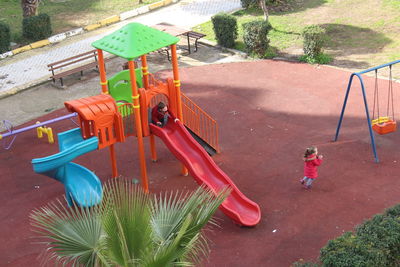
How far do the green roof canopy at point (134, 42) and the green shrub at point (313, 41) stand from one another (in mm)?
6885

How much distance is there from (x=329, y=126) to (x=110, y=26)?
10656 millimetres

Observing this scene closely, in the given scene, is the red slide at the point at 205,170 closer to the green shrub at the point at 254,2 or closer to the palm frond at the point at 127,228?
the palm frond at the point at 127,228

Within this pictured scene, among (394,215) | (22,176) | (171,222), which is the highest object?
(171,222)

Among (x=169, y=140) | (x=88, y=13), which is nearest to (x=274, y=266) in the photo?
(x=169, y=140)

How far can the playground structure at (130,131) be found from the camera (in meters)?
10.0

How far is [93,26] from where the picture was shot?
20.8 m

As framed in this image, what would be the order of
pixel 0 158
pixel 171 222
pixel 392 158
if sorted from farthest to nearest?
pixel 0 158 → pixel 392 158 → pixel 171 222

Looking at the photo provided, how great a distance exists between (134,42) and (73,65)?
7862mm

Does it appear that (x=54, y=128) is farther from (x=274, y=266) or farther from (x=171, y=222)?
(x=171, y=222)

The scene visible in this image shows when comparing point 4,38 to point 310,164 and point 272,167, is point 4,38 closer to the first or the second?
point 272,167

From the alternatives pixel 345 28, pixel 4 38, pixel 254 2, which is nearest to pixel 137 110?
pixel 4 38

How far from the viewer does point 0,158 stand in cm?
1266

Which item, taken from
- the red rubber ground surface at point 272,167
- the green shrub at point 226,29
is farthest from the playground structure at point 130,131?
the green shrub at point 226,29

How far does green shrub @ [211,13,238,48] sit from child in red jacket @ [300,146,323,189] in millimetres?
8373
